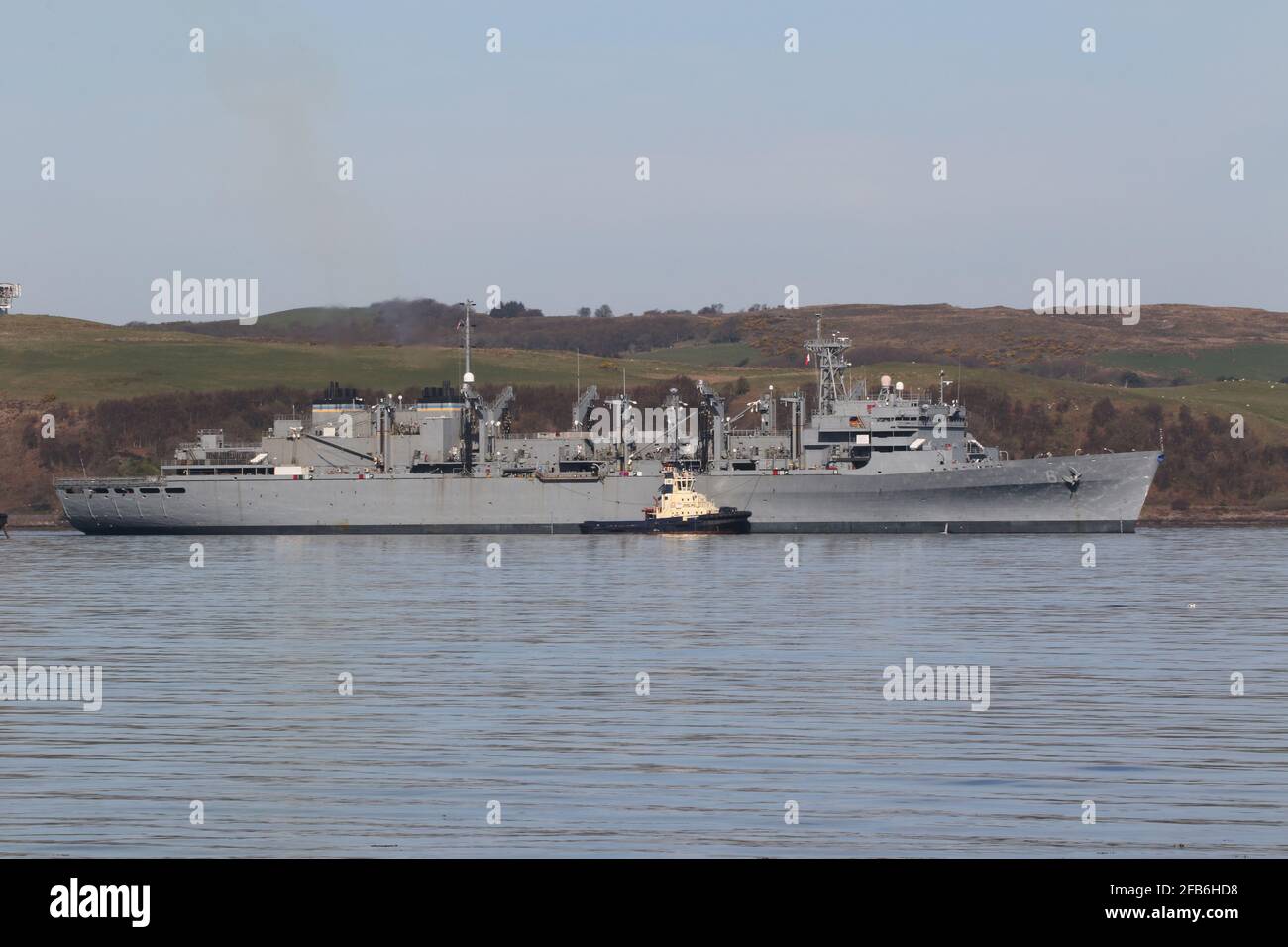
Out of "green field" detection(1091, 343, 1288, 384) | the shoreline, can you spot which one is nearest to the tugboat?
the shoreline

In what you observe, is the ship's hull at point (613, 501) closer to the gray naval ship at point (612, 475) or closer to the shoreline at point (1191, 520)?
the gray naval ship at point (612, 475)

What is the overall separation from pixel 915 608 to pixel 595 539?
4440 cm

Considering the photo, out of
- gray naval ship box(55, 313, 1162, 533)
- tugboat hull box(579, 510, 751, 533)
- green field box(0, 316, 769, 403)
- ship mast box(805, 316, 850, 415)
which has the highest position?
green field box(0, 316, 769, 403)

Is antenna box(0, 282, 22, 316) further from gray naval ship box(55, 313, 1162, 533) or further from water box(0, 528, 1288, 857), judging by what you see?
water box(0, 528, 1288, 857)

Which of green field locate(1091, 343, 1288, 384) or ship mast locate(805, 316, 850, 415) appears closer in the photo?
ship mast locate(805, 316, 850, 415)

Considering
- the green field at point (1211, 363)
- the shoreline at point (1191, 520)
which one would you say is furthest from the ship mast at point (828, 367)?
the green field at point (1211, 363)

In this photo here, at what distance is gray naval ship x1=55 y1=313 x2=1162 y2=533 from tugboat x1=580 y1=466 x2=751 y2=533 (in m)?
2.52

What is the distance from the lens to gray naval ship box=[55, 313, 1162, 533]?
88.9m

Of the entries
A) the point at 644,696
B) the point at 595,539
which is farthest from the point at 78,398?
the point at 644,696

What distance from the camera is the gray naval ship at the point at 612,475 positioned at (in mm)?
88938

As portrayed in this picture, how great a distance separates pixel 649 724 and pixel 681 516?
6546 cm

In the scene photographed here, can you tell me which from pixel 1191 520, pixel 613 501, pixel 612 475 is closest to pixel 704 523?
pixel 613 501

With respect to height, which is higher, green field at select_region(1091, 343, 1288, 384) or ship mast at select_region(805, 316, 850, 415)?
green field at select_region(1091, 343, 1288, 384)

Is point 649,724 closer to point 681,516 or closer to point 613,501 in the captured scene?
point 681,516
